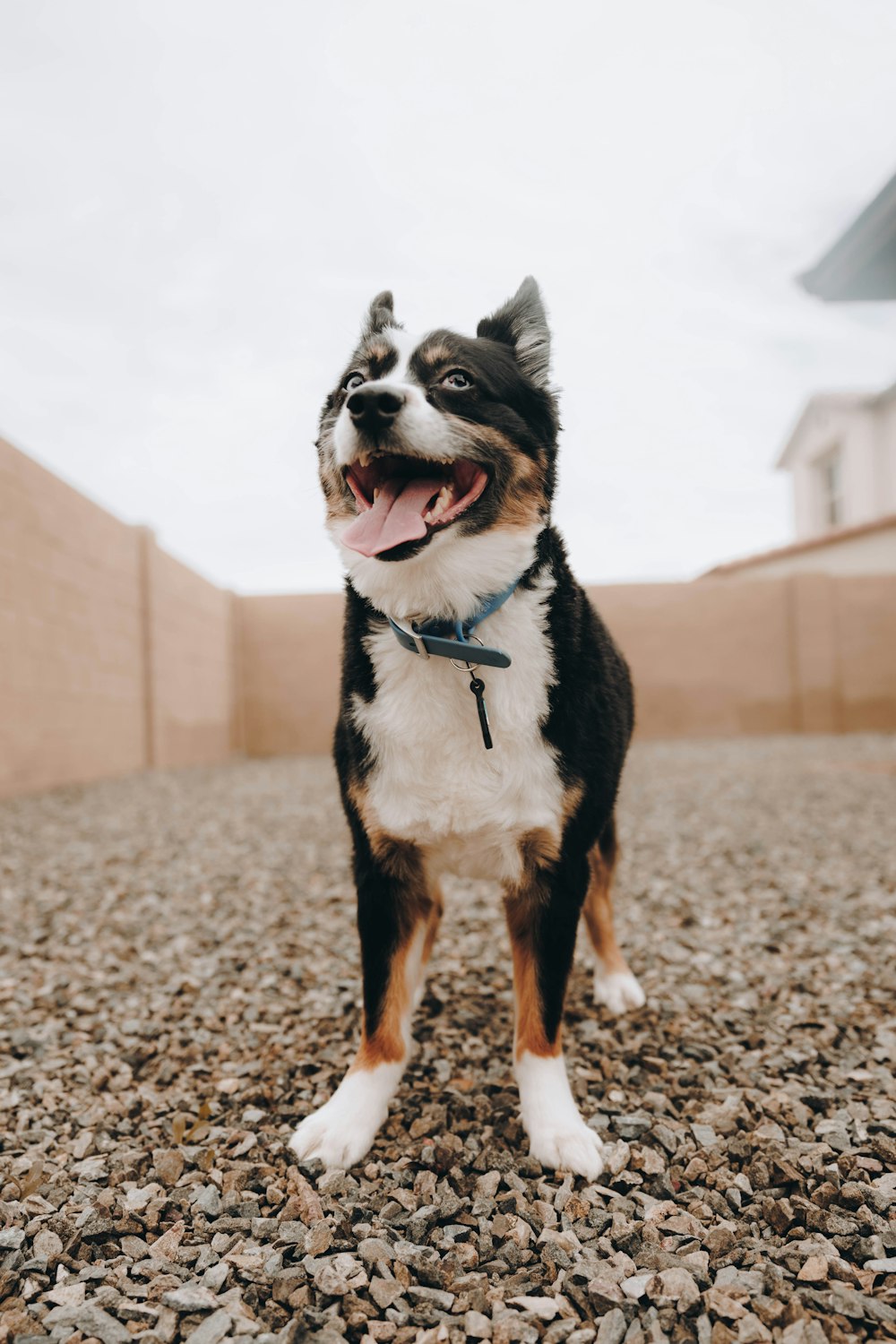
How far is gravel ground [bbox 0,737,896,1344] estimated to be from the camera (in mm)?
1325

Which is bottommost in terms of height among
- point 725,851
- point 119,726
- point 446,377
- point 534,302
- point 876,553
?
point 725,851

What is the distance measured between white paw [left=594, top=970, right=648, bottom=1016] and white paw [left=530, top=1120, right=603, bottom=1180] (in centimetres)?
72

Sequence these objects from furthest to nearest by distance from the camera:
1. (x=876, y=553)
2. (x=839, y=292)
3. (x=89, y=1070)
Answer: (x=876, y=553)
(x=839, y=292)
(x=89, y=1070)

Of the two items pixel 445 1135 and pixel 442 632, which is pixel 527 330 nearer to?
pixel 442 632

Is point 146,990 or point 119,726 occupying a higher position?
point 119,726

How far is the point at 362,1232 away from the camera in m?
1.49

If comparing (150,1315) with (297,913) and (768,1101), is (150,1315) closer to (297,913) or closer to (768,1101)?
(768,1101)

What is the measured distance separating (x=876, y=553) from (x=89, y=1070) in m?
15.2

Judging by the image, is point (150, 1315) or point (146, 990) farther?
point (146, 990)

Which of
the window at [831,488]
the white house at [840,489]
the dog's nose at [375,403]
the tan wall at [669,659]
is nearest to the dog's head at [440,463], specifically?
the dog's nose at [375,403]

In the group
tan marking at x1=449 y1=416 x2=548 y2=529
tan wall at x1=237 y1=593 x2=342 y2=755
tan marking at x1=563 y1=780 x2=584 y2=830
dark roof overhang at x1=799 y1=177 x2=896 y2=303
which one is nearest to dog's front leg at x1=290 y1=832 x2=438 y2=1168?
tan marking at x1=563 y1=780 x2=584 y2=830

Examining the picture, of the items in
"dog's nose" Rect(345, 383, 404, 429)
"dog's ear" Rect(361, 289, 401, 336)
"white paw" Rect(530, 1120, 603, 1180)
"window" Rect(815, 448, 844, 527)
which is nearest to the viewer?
"dog's nose" Rect(345, 383, 404, 429)

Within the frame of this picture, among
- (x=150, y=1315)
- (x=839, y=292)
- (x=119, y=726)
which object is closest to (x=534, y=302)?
(x=150, y=1315)

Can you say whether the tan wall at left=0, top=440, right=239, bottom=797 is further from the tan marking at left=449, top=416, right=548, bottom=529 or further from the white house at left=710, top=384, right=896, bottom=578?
the white house at left=710, top=384, right=896, bottom=578
